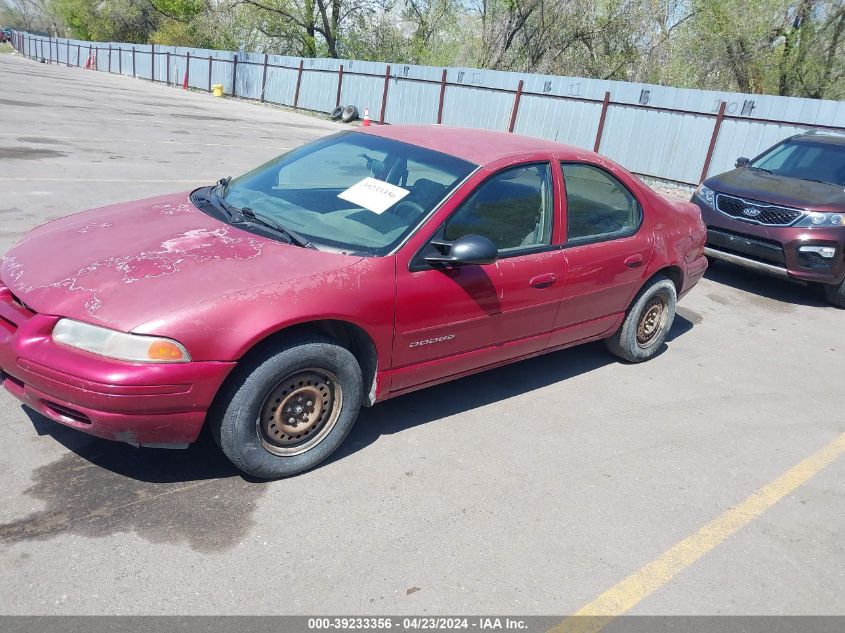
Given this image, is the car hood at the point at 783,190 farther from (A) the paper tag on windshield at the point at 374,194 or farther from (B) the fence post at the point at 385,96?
(B) the fence post at the point at 385,96

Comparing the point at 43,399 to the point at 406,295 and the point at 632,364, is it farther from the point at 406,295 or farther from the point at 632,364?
the point at 632,364

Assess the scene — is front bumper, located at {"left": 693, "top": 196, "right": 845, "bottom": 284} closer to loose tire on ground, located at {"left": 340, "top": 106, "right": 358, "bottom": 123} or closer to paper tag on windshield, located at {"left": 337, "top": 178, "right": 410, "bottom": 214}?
paper tag on windshield, located at {"left": 337, "top": 178, "right": 410, "bottom": 214}

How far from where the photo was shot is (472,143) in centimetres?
433

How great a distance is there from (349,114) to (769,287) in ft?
67.8

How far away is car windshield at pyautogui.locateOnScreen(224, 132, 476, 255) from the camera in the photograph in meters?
3.69

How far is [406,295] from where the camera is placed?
355 cm

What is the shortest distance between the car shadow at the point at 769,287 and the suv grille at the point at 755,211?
872 millimetres

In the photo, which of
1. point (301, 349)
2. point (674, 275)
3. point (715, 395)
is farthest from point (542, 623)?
point (674, 275)

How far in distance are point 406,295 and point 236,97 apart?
34933mm

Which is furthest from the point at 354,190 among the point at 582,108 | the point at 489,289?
the point at 582,108

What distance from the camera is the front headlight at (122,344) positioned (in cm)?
285

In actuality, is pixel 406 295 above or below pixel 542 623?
above

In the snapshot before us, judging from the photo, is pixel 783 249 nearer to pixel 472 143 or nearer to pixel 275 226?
pixel 472 143

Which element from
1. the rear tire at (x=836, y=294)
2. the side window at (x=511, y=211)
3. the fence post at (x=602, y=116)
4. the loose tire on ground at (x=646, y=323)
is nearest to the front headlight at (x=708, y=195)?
the rear tire at (x=836, y=294)
